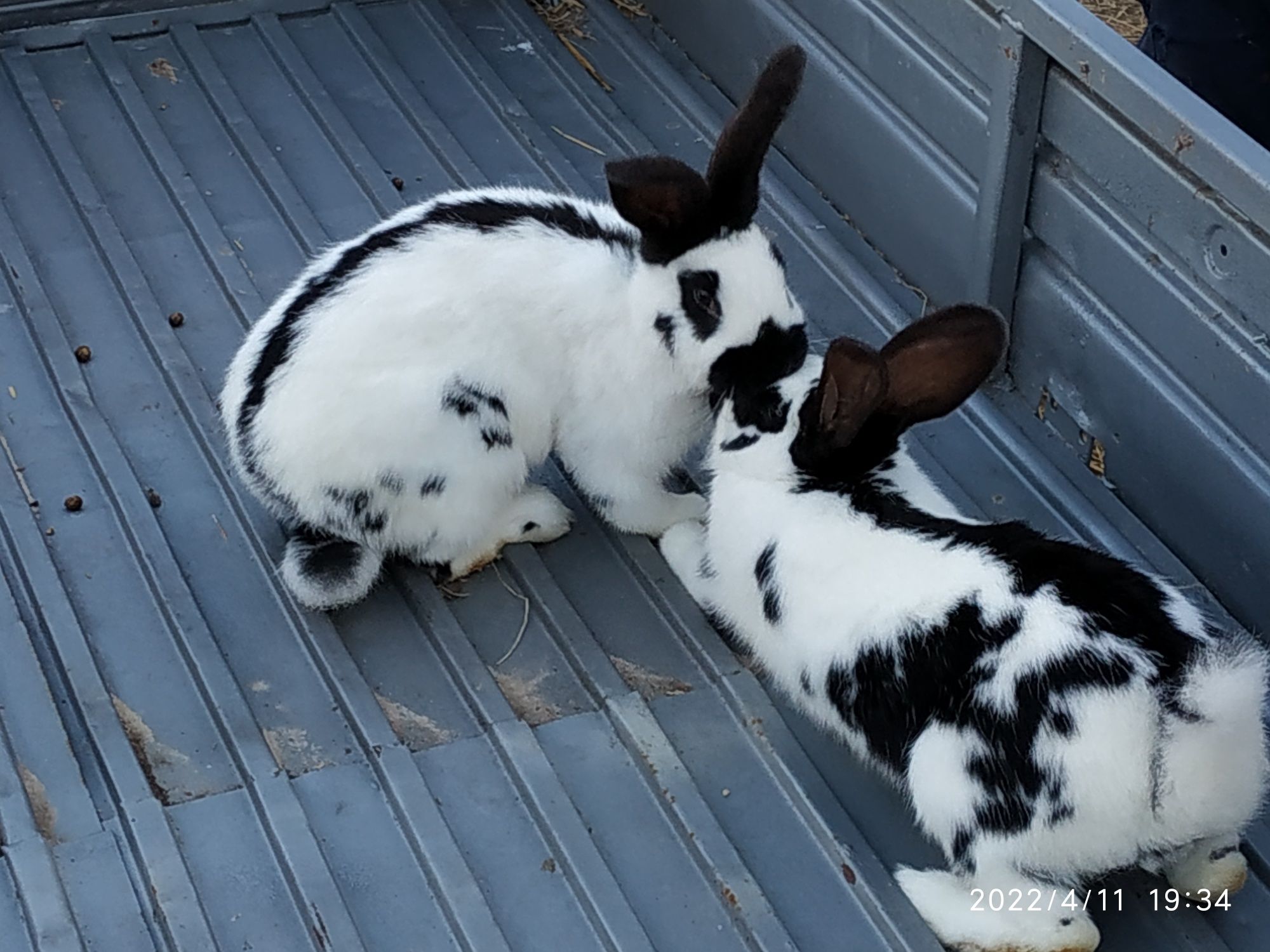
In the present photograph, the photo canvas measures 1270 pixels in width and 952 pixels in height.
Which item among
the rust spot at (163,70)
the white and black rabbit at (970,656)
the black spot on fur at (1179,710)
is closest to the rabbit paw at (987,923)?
the white and black rabbit at (970,656)

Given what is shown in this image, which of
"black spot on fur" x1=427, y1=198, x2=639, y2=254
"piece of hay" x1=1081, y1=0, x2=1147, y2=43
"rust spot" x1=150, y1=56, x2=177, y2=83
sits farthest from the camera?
"piece of hay" x1=1081, y1=0, x2=1147, y2=43

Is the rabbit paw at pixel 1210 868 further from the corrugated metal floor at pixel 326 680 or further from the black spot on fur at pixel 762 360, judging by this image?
the black spot on fur at pixel 762 360

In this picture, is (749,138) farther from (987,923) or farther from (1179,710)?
(987,923)

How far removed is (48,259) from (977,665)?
96.2 inches

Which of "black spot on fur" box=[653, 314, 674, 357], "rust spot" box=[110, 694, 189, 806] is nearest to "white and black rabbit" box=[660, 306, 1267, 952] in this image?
"black spot on fur" box=[653, 314, 674, 357]

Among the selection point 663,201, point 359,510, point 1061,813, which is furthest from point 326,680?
point 1061,813

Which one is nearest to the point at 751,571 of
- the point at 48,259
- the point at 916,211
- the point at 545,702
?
the point at 545,702

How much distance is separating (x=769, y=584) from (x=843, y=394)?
36 centimetres

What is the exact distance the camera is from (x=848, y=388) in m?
2.79

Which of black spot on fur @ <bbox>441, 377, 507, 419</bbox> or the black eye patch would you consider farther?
black spot on fur @ <bbox>441, 377, 507, 419</bbox>

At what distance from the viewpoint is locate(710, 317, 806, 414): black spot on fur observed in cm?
305

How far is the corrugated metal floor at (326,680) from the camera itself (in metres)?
2.80
